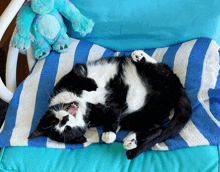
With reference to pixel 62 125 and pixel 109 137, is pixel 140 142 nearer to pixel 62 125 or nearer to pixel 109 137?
pixel 109 137

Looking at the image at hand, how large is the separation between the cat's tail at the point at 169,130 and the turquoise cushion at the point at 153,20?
0.54m

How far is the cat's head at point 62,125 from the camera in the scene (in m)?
0.99

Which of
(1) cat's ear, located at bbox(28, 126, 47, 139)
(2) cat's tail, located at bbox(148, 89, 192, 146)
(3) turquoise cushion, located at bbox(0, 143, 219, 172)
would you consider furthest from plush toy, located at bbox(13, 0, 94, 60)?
(2) cat's tail, located at bbox(148, 89, 192, 146)

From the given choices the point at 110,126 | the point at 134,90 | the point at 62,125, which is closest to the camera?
the point at 62,125

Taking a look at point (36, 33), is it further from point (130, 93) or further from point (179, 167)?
point (179, 167)

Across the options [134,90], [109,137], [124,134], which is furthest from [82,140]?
[134,90]

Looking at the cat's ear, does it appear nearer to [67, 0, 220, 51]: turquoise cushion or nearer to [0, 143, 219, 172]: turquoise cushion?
[0, 143, 219, 172]: turquoise cushion

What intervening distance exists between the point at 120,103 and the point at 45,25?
693 mm

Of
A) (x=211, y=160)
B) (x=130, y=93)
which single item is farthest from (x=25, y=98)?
(x=211, y=160)

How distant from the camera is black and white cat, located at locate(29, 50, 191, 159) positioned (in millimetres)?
1012

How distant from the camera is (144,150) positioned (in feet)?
3.24

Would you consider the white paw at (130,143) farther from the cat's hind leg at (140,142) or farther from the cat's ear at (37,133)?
the cat's ear at (37,133)

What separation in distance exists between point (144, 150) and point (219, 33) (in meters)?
0.99

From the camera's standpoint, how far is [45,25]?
3.92 feet
